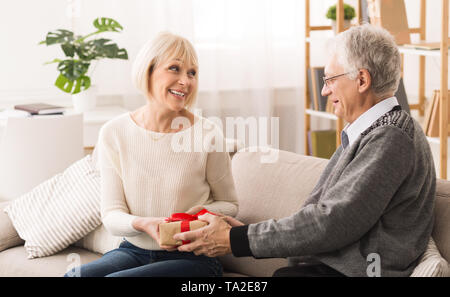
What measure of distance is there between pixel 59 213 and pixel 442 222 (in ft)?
4.29

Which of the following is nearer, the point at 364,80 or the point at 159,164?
the point at 364,80

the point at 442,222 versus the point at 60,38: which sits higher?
the point at 60,38

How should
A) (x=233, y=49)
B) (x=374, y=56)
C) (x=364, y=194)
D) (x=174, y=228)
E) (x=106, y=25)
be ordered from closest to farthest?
(x=364, y=194), (x=374, y=56), (x=174, y=228), (x=106, y=25), (x=233, y=49)

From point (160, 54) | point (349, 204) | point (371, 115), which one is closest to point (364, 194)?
point (349, 204)

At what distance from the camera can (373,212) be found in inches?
55.6

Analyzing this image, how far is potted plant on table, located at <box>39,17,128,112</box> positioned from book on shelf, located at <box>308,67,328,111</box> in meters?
1.21

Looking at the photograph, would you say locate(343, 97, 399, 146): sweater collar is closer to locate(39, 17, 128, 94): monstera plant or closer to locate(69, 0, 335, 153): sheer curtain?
locate(39, 17, 128, 94): monstera plant

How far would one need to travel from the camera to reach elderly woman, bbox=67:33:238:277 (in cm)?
184

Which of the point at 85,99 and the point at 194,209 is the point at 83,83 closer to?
the point at 85,99

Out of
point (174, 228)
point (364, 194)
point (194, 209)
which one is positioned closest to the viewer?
point (364, 194)

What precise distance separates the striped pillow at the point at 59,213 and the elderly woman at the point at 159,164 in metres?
0.35

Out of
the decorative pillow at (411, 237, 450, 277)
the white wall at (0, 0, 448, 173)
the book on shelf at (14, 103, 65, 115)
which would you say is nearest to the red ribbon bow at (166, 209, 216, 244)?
the decorative pillow at (411, 237, 450, 277)
